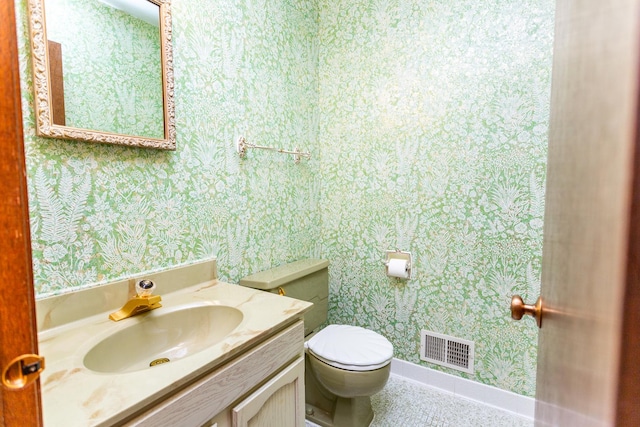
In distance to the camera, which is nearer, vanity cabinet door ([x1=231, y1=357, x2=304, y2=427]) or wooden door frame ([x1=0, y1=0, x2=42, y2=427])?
wooden door frame ([x1=0, y1=0, x2=42, y2=427])

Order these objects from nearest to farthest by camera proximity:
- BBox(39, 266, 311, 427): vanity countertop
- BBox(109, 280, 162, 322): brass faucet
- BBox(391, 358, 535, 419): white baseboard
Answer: BBox(39, 266, 311, 427): vanity countertop → BBox(109, 280, 162, 322): brass faucet → BBox(391, 358, 535, 419): white baseboard

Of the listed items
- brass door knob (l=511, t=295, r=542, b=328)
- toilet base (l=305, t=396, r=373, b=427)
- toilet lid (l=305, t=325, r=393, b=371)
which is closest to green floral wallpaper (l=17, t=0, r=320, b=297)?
toilet lid (l=305, t=325, r=393, b=371)

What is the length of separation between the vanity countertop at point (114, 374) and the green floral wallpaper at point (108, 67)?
2.09ft

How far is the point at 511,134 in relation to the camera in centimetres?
149

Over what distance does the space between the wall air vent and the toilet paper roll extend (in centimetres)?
37

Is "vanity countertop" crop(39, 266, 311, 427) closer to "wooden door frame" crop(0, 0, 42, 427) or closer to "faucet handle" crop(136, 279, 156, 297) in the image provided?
"faucet handle" crop(136, 279, 156, 297)

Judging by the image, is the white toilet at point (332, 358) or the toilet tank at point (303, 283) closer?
the white toilet at point (332, 358)

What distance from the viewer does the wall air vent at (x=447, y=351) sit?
166 centimetres

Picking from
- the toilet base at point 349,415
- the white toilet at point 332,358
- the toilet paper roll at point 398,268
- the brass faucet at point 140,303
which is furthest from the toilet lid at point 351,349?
the brass faucet at point 140,303

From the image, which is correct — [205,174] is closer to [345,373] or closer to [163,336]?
[163,336]

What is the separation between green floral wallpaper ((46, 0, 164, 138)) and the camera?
90cm

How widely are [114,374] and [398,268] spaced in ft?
4.75

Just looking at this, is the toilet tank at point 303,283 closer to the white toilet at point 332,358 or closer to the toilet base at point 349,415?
the white toilet at point 332,358

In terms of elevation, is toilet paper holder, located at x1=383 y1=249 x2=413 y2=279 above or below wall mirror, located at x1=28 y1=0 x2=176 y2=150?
below
